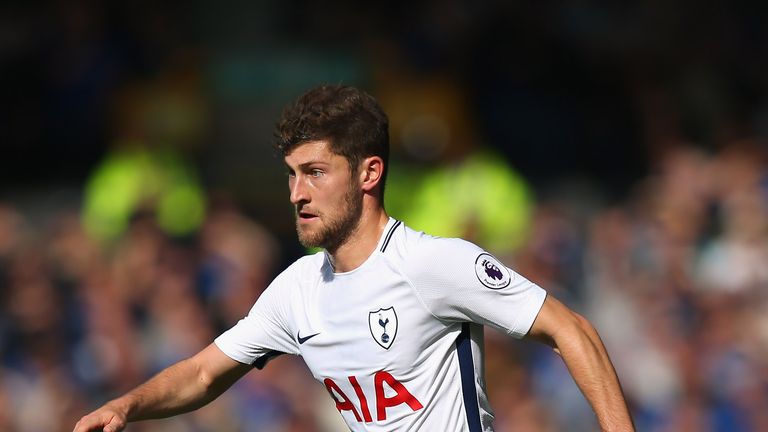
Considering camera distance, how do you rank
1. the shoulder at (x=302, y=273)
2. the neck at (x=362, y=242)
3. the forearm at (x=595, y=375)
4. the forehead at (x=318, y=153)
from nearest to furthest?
the forearm at (x=595, y=375) → the forehead at (x=318, y=153) → the neck at (x=362, y=242) → the shoulder at (x=302, y=273)

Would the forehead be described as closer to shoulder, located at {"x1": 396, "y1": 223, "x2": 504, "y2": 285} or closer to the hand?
shoulder, located at {"x1": 396, "y1": 223, "x2": 504, "y2": 285}

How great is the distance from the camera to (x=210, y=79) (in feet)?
43.3

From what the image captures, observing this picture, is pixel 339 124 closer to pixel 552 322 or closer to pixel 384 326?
pixel 384 326

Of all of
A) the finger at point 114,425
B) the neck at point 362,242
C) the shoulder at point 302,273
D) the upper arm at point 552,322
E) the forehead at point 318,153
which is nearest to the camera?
the upper arm at point 552,322

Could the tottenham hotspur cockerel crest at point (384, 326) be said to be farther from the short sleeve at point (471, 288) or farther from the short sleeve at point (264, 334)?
the short sleeve at point (264, 334)

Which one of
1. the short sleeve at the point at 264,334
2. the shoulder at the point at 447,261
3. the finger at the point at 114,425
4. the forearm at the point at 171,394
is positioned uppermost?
the shoulder at the point at 447,261

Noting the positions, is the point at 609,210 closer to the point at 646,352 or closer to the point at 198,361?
the point at 646,352

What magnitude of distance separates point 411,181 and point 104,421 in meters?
6.56

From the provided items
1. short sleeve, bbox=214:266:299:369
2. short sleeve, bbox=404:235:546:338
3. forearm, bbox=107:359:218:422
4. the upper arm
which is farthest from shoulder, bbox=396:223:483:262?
forearm, bbox=107:359:218:422

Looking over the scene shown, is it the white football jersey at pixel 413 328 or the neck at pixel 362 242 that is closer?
the white football jersey at pixel 413 328

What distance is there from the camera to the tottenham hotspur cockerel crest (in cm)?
494

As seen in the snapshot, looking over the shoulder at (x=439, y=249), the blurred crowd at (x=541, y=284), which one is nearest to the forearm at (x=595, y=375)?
the shoulder at (x=439, y=249)

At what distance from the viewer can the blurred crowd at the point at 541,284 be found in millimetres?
8984

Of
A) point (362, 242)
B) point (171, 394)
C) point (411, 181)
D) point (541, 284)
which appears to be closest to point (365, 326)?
point (362, 242)
